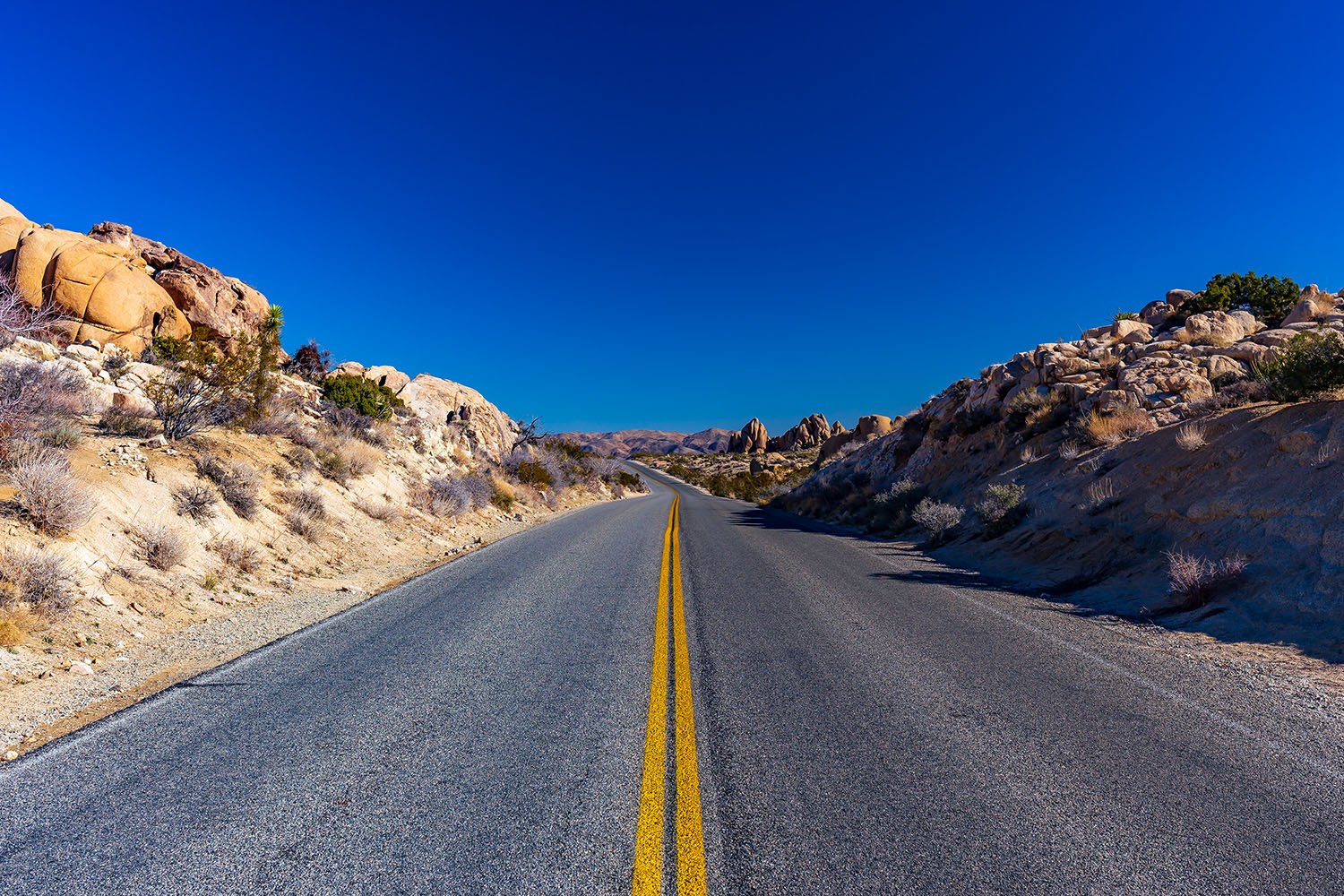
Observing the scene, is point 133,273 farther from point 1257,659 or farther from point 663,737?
A: point 1257,659

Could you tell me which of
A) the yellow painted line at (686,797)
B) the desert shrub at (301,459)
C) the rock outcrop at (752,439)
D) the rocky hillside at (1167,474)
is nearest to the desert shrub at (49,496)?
the desert shrub at (301,459)

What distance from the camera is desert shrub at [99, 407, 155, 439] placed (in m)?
10.7

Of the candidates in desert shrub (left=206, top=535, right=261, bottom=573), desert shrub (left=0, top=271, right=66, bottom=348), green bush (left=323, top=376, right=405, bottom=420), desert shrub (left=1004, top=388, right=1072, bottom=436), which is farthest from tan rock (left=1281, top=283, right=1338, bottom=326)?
desert shrub (left=0, top=271, right=66, bottom=348)

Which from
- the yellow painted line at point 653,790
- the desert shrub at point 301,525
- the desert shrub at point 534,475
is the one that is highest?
the desert shrub at point 534,475

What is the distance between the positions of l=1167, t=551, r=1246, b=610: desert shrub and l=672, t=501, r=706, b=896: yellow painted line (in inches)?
242

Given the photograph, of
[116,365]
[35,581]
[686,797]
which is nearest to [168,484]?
[35,581]

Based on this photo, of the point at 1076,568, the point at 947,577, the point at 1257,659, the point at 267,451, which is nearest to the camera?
the point at 1257,659

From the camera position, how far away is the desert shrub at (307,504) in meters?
12.1

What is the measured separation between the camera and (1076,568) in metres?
9.81

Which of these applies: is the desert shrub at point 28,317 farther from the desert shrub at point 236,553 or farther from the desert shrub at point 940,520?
the desert shrub at point 940,520

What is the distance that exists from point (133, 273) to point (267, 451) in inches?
393

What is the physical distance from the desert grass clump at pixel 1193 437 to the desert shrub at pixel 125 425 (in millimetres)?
18376

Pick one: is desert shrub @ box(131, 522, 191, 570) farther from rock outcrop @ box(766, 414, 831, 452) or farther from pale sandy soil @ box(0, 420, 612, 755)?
rock outcrop @ box(766, 414, 831, 452)

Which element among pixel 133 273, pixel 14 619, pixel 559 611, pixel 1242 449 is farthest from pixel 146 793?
pixel 133 273
